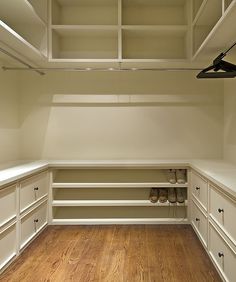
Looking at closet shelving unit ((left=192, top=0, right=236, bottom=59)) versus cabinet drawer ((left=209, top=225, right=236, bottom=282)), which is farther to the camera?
closet shelving unit ((left=192, top=0, right=236, bottom=59))

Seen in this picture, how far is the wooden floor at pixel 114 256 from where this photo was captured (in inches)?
81.5

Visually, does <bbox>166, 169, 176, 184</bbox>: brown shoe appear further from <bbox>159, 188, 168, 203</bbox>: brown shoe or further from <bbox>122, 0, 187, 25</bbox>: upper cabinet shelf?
<bbox>122, 0, 187, 25</bbox>: upper cabinet shelf

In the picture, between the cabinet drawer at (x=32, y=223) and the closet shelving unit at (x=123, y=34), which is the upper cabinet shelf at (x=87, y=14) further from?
the cabinet drawer at (x=32, y=223)

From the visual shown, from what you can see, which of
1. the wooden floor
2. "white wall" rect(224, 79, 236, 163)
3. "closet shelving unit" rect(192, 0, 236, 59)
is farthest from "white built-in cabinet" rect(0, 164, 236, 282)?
"closet shelving unit" rect(192, 0, 236, 59)

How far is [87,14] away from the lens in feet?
11.0

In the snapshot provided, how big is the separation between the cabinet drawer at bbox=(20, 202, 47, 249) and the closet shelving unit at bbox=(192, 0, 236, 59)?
2.22 meters

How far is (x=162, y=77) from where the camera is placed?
341 centimetres

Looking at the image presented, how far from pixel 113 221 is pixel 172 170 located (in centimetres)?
89

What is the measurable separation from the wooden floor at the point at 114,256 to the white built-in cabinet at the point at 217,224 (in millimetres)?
136

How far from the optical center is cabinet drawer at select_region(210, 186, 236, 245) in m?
1.74

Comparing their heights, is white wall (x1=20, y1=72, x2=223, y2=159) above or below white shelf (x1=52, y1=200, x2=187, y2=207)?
above

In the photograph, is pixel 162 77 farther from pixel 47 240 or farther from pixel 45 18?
pixel 47 240

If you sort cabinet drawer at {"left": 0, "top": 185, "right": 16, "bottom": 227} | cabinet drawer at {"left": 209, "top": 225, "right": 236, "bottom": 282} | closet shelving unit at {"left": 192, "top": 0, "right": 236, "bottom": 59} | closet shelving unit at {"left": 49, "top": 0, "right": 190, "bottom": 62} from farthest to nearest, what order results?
closet shelving unit at {"left": 49, "top": 0, "right": 190, "bottom": 62}
cabinet drawer at {"left": 0, "top": 185, "right": 16, "bottom": 227}
closet shelving unit at {"left": 192, "top": 0, "right": 236, "bottom": 59}
cabinet drawer at {"left": 209, "top": 225, "right": 236, "bottom": 282}

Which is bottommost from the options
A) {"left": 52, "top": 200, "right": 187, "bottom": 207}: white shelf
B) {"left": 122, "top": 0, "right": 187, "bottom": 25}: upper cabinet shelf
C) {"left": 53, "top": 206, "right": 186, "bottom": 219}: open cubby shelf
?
{"left": 53, "top": 206, "right": 186, "bottom": 219}: open cubby shelf
